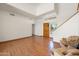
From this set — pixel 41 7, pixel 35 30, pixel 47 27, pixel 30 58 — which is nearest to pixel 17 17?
pixel 41 7

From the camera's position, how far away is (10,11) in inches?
326

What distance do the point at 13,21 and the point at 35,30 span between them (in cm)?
617

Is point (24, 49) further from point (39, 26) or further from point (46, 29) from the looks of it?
point (39, 26)

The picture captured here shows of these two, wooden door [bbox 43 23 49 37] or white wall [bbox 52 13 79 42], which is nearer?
white wall [bbox 52 13 79 42]

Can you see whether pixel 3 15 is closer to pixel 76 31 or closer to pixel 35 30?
pixel 76 31

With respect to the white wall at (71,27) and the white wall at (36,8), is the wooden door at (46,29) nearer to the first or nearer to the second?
the white wall at (36,8)

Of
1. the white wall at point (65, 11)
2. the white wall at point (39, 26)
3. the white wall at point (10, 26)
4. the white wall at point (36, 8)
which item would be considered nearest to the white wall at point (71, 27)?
the white wall at point (65, 11)

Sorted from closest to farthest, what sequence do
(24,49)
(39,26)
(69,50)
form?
(69,50)
(24,49)
(39,26)

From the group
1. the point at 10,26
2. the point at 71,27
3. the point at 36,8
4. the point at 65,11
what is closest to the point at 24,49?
the point at 71,27

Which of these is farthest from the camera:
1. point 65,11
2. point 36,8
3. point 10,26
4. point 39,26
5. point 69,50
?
point 39,26

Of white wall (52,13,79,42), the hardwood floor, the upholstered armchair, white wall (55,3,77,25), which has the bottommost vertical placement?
the hardwood floor

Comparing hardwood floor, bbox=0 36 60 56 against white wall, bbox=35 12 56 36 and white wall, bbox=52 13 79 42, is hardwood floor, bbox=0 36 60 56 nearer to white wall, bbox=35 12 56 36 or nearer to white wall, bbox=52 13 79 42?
white wall, bbox=52 13 79 42

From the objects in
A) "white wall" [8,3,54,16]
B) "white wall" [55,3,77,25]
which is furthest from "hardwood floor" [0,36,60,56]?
"white wall" [8,3,54,16]

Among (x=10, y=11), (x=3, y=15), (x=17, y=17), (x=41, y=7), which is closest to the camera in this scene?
(x=3, y=15)
